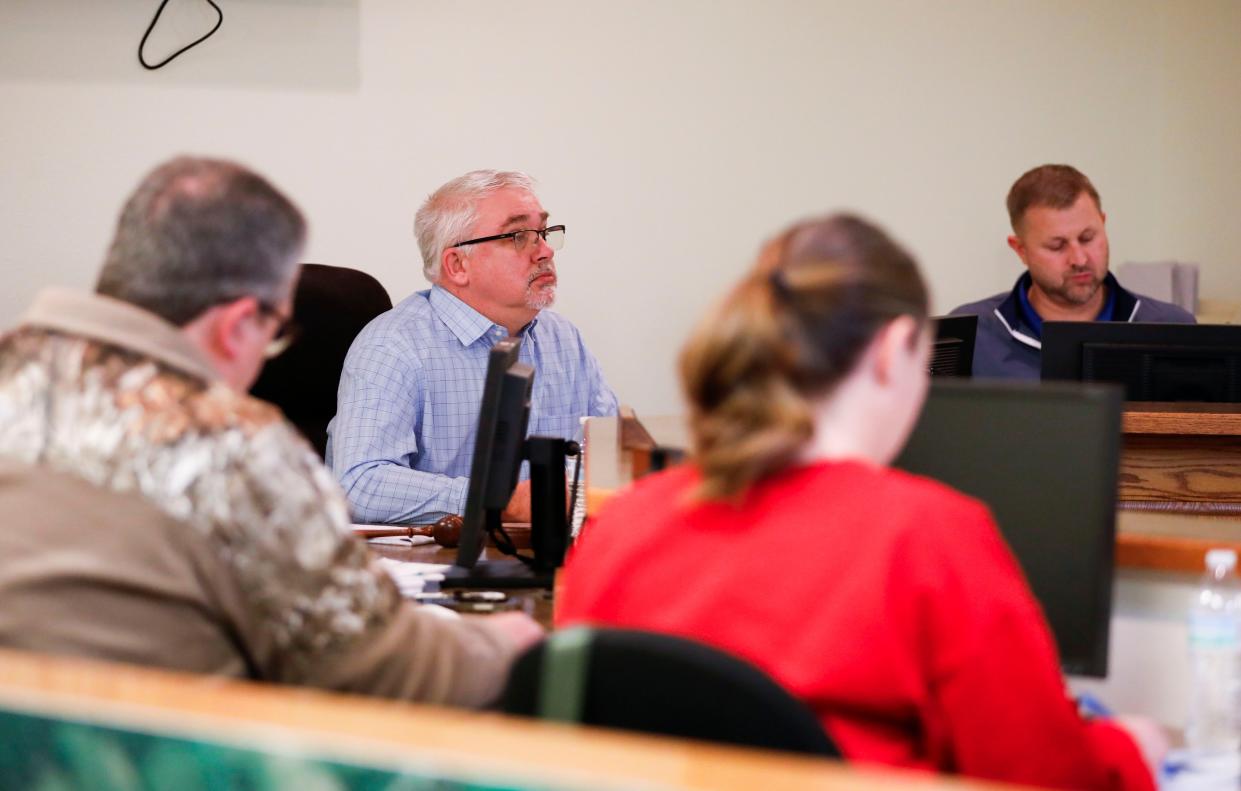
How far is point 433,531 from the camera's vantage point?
103 inches

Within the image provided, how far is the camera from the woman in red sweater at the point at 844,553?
114 centimetres

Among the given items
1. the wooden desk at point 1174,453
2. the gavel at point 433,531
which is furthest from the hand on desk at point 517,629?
the gavel at point 433,531

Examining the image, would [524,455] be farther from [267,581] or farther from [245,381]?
[267,581]

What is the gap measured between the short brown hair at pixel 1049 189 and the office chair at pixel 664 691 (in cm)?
314

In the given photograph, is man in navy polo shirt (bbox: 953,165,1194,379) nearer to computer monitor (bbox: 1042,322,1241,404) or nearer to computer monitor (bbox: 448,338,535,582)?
computer monitor (bbox: 1042,322,1241,404)

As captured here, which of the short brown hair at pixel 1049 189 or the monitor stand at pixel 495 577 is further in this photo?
the short brown hair at pixel 1049 189

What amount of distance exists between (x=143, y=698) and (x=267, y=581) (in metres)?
0.37

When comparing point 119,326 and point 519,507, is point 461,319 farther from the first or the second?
point 119,326

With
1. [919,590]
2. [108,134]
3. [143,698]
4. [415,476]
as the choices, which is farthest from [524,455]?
[108,134]

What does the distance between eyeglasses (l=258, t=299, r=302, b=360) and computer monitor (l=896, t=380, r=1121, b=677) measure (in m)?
0.74

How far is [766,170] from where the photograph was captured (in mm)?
4422

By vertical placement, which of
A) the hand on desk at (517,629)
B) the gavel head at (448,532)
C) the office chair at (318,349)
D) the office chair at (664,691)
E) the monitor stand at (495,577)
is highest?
the office chair at (318,349)

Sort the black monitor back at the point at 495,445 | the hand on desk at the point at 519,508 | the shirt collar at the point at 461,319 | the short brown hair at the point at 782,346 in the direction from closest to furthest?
the short brown hair at the point at 782,346 → the black monitor back at the point at 495,445 → the hand on desk at the point at 519,508 → the shirt collar at the point at 461,319

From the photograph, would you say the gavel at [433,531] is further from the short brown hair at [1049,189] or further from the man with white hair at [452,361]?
the short brown hair at [1049,189]
